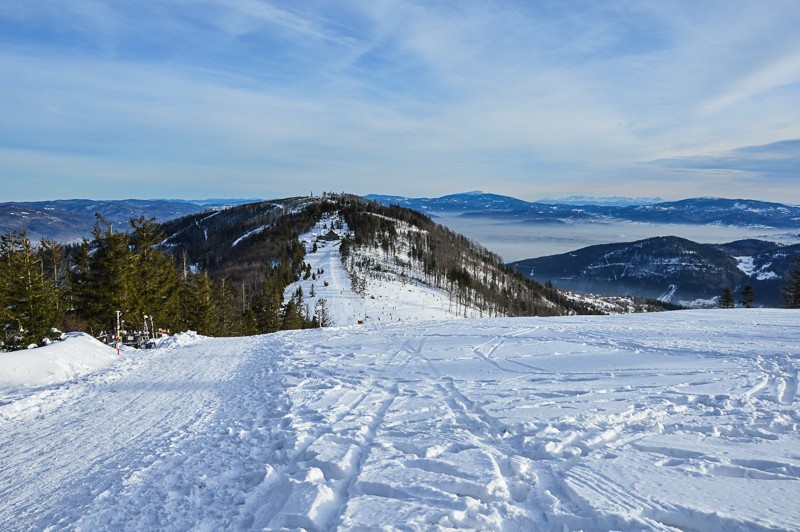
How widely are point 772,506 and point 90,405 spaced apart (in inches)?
461

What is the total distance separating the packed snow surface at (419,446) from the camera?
15.3 ft

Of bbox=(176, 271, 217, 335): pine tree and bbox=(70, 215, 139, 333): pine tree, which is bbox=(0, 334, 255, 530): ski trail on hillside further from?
bbox=(176, 271, 217, 335): pine tree

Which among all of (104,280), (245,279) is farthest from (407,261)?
(104,280)

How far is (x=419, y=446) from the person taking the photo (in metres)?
6.36

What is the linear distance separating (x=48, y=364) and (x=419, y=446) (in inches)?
471

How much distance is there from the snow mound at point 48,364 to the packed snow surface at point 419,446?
1.05m

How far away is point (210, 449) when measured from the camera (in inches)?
266

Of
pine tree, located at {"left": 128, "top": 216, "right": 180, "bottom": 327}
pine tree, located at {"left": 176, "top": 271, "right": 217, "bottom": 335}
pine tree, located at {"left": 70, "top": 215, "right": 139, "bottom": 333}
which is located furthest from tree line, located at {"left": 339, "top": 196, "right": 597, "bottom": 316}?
pine tree, located at {"left": 70, "top": 215, "right": 139, "bottom": 333}

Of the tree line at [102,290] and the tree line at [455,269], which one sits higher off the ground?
the tree line at [102,290]

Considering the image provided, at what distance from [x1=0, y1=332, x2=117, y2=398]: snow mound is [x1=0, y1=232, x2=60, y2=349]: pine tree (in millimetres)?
12492

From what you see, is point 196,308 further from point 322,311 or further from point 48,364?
point 322,311

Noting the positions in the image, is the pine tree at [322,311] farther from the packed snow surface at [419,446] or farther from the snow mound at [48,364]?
the packed snow surface at [419,446]

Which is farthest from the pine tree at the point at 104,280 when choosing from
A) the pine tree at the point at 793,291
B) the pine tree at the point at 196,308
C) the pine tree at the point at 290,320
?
the pine tree at the point at 793,291

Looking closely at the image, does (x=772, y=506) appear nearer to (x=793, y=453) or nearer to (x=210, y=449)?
(x=793, y=453)
